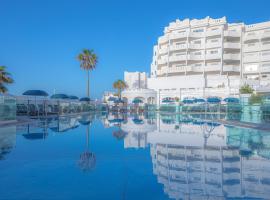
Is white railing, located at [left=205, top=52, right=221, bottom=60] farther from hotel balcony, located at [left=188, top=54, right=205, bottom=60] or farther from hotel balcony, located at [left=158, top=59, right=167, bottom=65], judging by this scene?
hotel balcony, located at [left=158, top=59, right=167, bottom=65]

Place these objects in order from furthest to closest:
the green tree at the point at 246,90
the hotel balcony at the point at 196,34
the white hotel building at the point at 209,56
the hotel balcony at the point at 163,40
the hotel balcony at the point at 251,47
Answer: the hotel balcony at the point at 163,40 → the hotel balcony at the point at 196,34 → the hotel balcony at the point at 251,47 → the white hotel building at the point at 209,56 → the green tree at the point at 246,90

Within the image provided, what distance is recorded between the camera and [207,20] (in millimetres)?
49469

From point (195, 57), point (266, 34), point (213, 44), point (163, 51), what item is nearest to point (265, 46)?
point (266, 34)

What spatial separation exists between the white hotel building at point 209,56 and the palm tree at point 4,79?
85.2 ft

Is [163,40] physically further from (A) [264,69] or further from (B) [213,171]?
(B) [213,171]

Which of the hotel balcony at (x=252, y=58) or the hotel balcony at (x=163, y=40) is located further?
the hotel balcony at (x=163, y=40)

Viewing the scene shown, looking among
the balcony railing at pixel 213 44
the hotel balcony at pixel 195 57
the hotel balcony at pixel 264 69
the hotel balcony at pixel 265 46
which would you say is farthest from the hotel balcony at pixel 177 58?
the hotel balcony at pixel 265 46

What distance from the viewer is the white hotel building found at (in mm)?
44062

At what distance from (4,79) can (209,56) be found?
35.0 metres

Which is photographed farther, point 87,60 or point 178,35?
point 178,35

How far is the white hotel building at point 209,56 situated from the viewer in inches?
1735

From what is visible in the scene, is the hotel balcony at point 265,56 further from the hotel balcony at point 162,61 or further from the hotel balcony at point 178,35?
the hotel balcony at point 162,61

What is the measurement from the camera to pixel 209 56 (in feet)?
153

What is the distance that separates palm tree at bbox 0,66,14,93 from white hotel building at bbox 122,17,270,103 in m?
26.0
